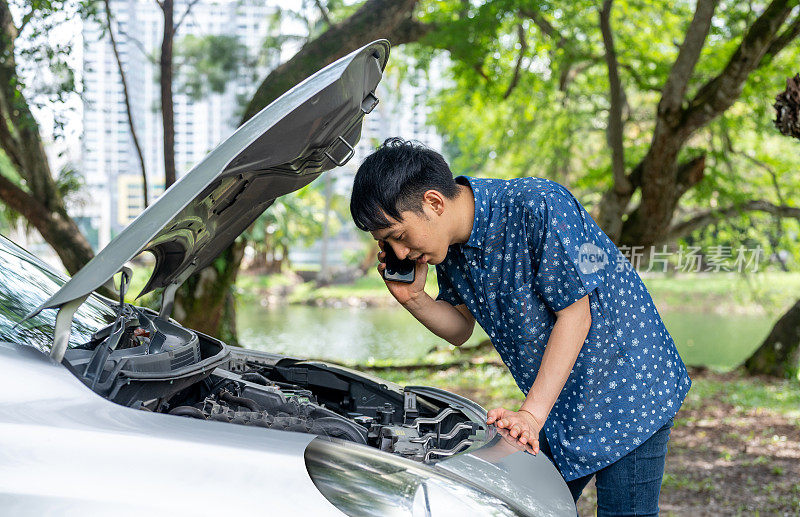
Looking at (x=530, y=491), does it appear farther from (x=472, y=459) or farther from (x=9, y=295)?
(x=9, y=295)

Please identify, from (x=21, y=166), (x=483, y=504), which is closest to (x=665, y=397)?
(x=483, y=504)

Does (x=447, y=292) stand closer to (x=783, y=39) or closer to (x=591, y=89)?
(x=783, y=39)

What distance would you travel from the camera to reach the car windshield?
164cm

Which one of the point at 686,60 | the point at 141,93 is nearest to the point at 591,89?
the point at 686,60

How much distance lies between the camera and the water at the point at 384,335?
1332 cm

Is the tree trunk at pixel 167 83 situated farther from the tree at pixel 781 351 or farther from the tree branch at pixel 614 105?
the tree at pixel 781 351

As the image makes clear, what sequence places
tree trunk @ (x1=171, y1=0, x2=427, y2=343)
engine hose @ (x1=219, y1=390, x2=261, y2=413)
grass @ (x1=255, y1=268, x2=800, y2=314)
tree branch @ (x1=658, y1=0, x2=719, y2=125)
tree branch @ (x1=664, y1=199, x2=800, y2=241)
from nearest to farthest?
engine hose @ (x1=219, y1=390, x2=261, y2=413), tree trunk @ (x1=171, y1=0, x2=427, y2=343), tree branch @ (x1=658, y1=0, x2=719, y2=125), tree branch @ (x1=664, y1=199, x2=800, y2=241), grass @ (x1=255, y1=268, x2=800, y2=314)

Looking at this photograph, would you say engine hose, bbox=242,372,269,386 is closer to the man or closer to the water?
the man

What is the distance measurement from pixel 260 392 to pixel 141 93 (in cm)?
2270

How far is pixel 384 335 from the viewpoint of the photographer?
54.9ft

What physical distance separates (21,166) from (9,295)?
6.26m

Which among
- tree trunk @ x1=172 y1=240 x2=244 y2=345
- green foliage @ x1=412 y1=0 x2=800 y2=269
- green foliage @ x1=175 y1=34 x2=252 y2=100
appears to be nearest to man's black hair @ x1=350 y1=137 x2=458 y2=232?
tree trunk @ x1=172 y1=240 x2=244 y2=345

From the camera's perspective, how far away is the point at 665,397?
184 centimetres

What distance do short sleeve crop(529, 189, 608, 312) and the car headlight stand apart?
1.67 ft
